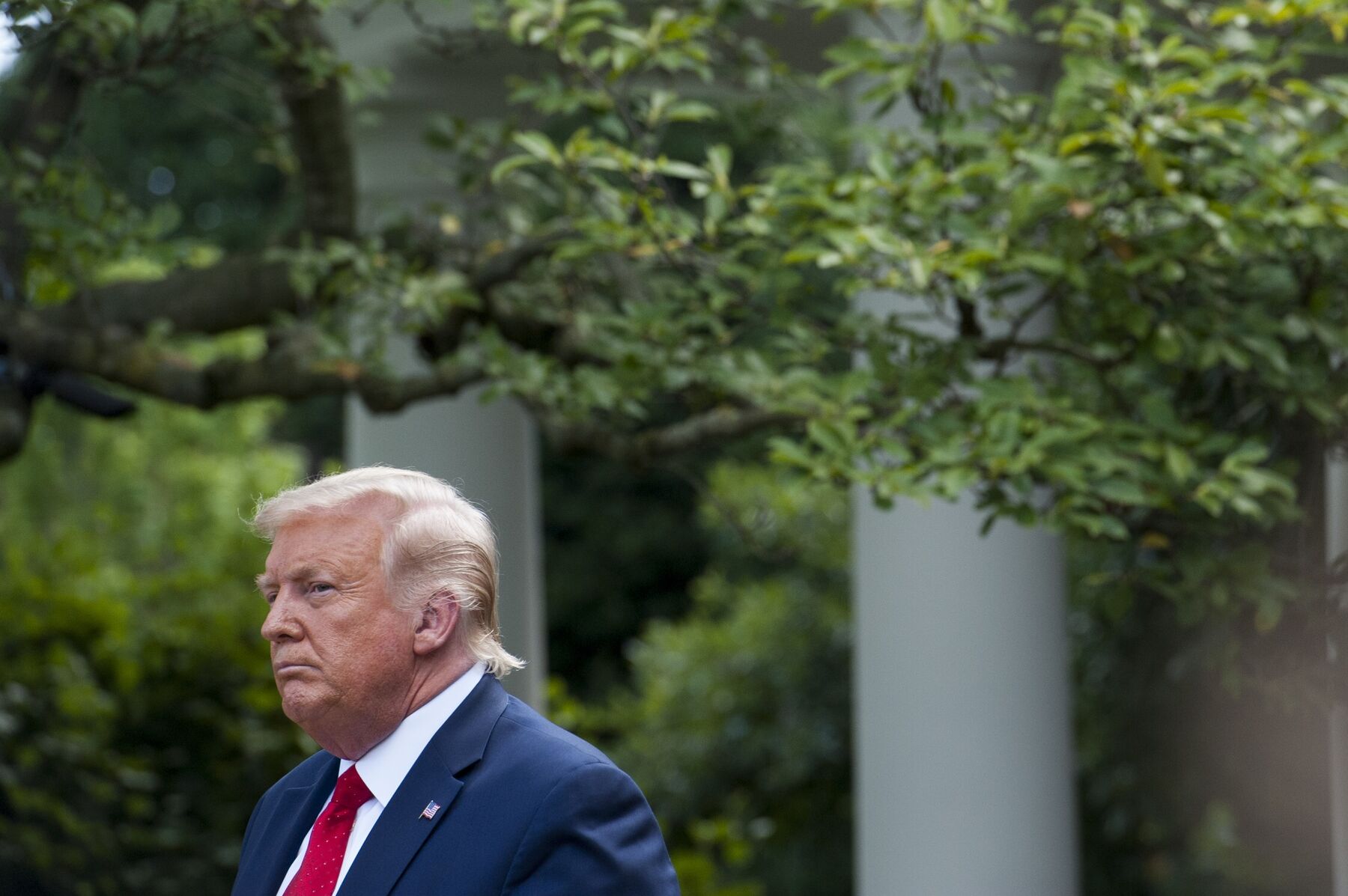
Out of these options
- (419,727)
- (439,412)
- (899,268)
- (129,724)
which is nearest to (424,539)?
(419,727)

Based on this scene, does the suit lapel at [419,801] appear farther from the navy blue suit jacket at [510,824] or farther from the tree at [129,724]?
the tree at [129,724]

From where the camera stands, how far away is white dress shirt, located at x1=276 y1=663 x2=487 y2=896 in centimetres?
191

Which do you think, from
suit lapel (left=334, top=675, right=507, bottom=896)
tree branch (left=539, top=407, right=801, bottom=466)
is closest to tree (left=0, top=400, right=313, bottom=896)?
tree branch (left=539, top=407, right=801, bottom=466)

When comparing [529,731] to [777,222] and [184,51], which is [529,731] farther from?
[184,51]

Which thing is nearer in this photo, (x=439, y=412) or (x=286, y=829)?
(x=286, y=829)

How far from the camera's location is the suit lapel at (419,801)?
1.83 metres

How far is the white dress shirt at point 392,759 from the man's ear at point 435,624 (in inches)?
2.8

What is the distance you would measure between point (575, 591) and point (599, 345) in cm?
1117

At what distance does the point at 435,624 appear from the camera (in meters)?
1.93

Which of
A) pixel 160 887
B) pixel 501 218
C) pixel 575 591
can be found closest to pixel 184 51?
pixel 501 218

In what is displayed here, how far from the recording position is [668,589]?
15867 mm

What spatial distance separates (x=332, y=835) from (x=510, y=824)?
29 centimetres

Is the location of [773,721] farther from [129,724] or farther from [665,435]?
[665,435]

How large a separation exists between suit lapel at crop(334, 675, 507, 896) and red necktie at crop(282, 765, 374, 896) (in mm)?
66
